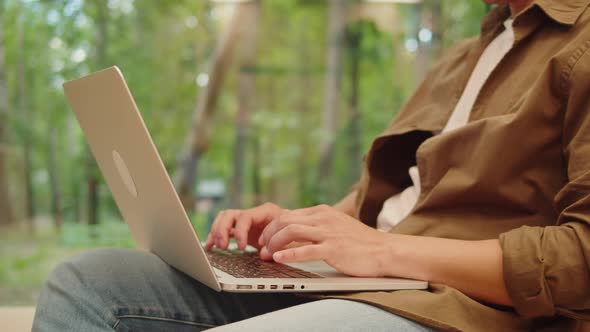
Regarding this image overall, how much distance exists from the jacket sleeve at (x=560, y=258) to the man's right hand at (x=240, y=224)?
0.45 metres

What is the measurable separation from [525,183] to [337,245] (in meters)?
0.31

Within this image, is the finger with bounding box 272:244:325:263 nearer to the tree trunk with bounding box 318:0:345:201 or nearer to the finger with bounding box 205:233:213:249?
the finger with bounding box 205:233:213:249

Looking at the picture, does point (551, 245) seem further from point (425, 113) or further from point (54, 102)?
point (54, 102)

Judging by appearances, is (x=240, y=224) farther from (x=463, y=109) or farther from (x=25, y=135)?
(x=25, y=135)

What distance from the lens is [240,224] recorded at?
109 cm

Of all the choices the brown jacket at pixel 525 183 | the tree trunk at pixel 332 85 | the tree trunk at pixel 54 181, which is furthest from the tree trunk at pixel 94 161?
the brown jacket at pixel 525 183

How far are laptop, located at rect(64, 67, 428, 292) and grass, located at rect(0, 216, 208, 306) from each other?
1.88 meters

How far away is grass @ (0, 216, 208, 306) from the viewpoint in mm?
2854

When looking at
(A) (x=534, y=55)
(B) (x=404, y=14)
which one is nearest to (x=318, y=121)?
(B) (x=404, y=14)

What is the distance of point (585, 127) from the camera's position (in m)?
0.82

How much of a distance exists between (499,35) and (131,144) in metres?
0.77

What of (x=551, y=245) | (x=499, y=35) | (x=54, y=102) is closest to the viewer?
(x=551, y=245)

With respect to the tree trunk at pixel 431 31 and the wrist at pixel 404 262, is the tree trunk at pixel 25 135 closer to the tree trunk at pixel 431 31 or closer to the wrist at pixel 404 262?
the tree trunk at pixel 431 31

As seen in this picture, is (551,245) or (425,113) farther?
(425,113)
